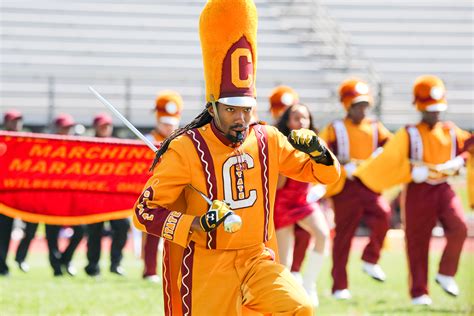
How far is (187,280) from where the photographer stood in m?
5.25

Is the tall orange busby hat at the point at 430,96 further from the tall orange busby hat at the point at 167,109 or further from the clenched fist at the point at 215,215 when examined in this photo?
the clenched fist at the point at 215,215

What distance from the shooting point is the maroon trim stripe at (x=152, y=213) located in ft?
16.8

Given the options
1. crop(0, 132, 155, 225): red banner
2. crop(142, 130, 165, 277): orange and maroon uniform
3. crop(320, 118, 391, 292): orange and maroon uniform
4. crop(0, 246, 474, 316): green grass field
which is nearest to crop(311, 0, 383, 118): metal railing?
crop(0, 246, 474, 316): green grass field

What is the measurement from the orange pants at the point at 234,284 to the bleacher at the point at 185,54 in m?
14.3

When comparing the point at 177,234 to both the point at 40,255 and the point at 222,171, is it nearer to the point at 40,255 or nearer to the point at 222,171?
the point at 222,171

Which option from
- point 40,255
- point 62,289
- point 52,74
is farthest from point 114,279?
point 52,74

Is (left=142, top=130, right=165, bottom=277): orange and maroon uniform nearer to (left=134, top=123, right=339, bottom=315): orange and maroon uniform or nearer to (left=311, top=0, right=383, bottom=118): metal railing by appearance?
(left=134, top=123, right=339, bottom=315): orange and maroon uniform

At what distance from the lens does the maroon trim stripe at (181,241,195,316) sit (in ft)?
17.2

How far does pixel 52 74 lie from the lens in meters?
20.5

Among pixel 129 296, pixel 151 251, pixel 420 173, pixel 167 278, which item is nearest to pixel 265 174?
pixel 167 278

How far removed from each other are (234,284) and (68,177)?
5661 mm

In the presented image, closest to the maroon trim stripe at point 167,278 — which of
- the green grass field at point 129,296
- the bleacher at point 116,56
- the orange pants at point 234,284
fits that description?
the orange pants at point 234,284

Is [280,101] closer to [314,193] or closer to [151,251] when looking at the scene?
[314,193]

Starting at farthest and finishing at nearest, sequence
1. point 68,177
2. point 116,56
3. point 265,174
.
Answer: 1. point 116,56
2. point 68,177
3. point 265,174
